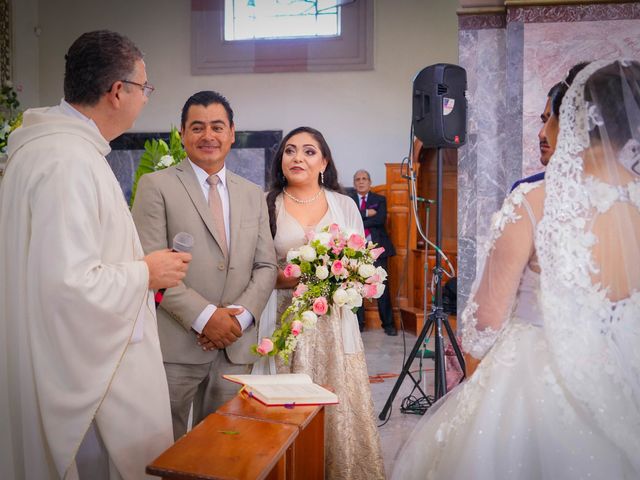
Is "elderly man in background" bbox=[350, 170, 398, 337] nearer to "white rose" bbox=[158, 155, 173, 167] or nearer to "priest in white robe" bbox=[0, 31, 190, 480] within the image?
"white rose" bbox=[158, 155, 173, 167]

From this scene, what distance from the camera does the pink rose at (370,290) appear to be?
247 centimetres

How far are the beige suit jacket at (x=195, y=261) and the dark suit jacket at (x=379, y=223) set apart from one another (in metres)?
5.13

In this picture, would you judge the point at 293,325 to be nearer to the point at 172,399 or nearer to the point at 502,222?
the point at 172,399

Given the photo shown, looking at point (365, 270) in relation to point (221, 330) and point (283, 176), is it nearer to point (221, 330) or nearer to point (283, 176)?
point (221, 330)

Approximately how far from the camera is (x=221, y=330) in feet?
7.49

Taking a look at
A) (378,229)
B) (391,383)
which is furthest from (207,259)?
(378,229)

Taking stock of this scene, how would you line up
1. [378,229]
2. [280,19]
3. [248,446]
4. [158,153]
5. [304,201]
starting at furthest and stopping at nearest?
[280,19] → [378,229] → [158,153] → [304,201] → [248,446]

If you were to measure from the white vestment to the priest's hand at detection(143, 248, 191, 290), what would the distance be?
0.25ft

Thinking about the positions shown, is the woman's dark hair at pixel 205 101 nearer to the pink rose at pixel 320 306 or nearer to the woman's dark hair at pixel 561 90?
the pink rose at pixel 320 306

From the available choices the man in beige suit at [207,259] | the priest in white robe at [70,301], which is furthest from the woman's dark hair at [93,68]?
the man in beige suit at [207,259]

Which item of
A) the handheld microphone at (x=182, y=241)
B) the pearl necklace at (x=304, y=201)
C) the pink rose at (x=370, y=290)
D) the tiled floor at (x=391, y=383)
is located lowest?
the tiled floor at (x=391, y=383)

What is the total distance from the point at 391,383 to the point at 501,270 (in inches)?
141

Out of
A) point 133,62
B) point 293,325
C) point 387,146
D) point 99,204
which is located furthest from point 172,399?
point 387,146

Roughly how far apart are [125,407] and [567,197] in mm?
1317
